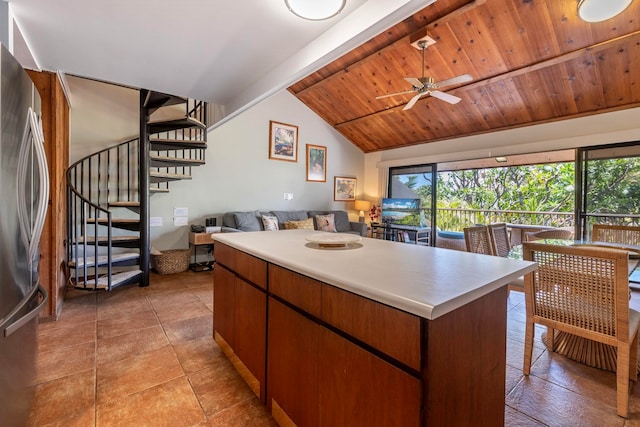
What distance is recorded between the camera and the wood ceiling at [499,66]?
124 inches

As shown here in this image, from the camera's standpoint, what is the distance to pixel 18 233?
1.19m

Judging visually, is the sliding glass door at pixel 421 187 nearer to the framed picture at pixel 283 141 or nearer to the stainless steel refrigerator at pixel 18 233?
the framed picture at pixel 283 141

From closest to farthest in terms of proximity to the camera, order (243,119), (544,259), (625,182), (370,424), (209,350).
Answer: (370,424)
(544,259)
(209,350)
(625,182)
(243,119)

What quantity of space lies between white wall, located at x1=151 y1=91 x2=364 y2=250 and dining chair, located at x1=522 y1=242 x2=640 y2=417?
14.8ft

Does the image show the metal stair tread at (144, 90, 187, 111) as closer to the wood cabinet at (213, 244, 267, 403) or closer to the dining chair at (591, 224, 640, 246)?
the wood cabinet at (213, 244, 267, 403)

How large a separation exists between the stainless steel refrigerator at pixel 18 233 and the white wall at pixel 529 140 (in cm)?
574

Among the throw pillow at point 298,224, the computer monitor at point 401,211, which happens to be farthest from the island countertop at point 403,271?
the computer monitor at point 401,211

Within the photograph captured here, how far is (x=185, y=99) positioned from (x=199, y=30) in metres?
1.63

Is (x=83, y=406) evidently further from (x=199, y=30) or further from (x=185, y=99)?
(x=185, y=99)

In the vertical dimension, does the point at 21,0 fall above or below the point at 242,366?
above

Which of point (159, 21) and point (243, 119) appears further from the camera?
point (243, 119)

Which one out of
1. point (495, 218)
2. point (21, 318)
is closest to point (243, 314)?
point (21, 318)

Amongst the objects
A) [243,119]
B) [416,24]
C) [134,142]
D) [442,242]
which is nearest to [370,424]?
[416,24]

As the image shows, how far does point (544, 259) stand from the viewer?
1.70 metres
